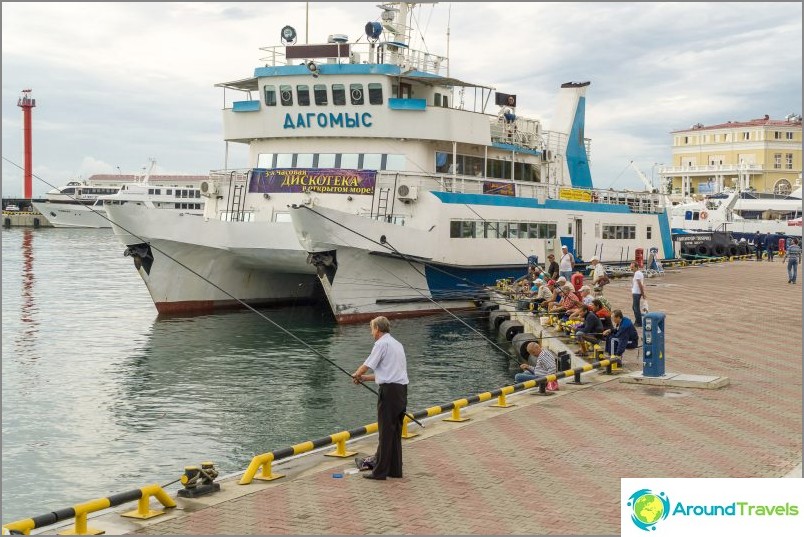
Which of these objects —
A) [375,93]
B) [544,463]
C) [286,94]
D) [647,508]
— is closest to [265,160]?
[286,94]

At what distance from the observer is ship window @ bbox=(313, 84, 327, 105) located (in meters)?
29.0

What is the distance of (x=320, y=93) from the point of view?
2903cm

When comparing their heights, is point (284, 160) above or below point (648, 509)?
above

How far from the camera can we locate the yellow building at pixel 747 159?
90125 millimetres

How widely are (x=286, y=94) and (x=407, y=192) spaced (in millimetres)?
5409

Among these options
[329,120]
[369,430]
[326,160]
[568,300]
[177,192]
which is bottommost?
[369,430]

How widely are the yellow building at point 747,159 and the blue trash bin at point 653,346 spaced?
77.2 m

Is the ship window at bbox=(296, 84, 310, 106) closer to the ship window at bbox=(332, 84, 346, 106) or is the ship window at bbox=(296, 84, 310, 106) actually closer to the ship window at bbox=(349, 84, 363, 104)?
the ship window at bbox=(332, 84, 346, 106)

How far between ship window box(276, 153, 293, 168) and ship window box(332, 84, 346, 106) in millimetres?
2259

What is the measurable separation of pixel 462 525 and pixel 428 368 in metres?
12.4

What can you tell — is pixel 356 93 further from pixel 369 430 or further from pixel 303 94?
pixel 369 430

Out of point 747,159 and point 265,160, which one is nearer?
point 265,160

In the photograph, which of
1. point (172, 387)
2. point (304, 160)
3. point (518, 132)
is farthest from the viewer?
point (518, 132)

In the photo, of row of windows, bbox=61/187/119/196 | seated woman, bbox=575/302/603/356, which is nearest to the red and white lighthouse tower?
row of windows, bbox=61/187/119/196
